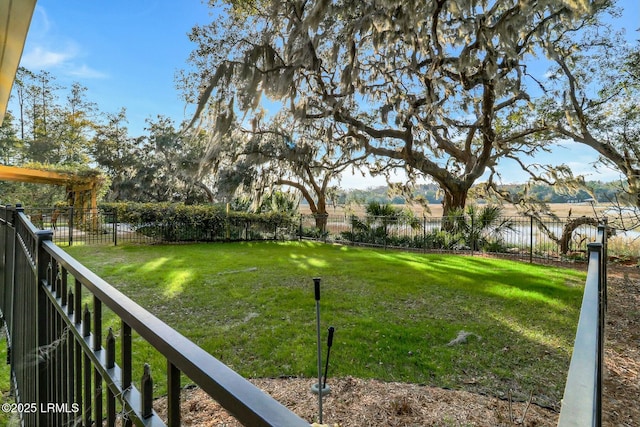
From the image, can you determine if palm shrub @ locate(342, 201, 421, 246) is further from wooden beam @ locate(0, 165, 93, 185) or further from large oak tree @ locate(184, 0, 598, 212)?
wooden beam @ locate(0, 165, 93, 185)

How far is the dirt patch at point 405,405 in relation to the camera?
235 centimetres

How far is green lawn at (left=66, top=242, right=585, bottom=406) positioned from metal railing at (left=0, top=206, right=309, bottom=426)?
4.25 feet

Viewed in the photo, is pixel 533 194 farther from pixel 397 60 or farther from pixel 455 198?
pixel 397 60

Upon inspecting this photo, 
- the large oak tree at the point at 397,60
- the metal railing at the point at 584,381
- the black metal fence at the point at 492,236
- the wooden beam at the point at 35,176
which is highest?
the large oak tree at the point at 397,60

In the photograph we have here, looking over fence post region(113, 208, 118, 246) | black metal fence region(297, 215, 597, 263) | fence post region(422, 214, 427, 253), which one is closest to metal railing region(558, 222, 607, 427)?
black metal fence region(297, 215, 597, 263)

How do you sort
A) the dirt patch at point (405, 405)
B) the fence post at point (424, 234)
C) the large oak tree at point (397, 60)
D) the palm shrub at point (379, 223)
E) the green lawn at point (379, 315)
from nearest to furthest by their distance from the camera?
the dirt patch at point (405, 405) → the green lawn at point (379, 315) → the large oak tree at point (397, 60) → the fence post at point (424, 234) → the palm shrub at point (379, 223)

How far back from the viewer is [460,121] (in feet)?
37.9

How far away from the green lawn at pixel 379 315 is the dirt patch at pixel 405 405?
0.18m

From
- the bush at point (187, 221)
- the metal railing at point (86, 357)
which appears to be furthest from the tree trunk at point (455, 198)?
the metal railing at point (86, 357)

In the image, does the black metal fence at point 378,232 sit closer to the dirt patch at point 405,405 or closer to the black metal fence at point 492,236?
the black metal fence at point 492,236

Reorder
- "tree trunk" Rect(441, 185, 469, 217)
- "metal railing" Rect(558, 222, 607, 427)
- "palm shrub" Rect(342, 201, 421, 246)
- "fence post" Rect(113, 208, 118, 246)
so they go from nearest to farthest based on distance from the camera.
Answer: "metal railing" Rect(558, 222, 607, 427), "fence post" Rect(113, 208, 118, 246), "tree trunk" Rect(441, 185, 469, 217), "palm shrub" Rect(342, 201, 421, 246)

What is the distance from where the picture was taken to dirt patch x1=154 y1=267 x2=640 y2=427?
7.72 feet

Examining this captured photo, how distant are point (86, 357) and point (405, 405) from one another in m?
2.13

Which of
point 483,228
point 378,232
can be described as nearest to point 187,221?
point 378,232
